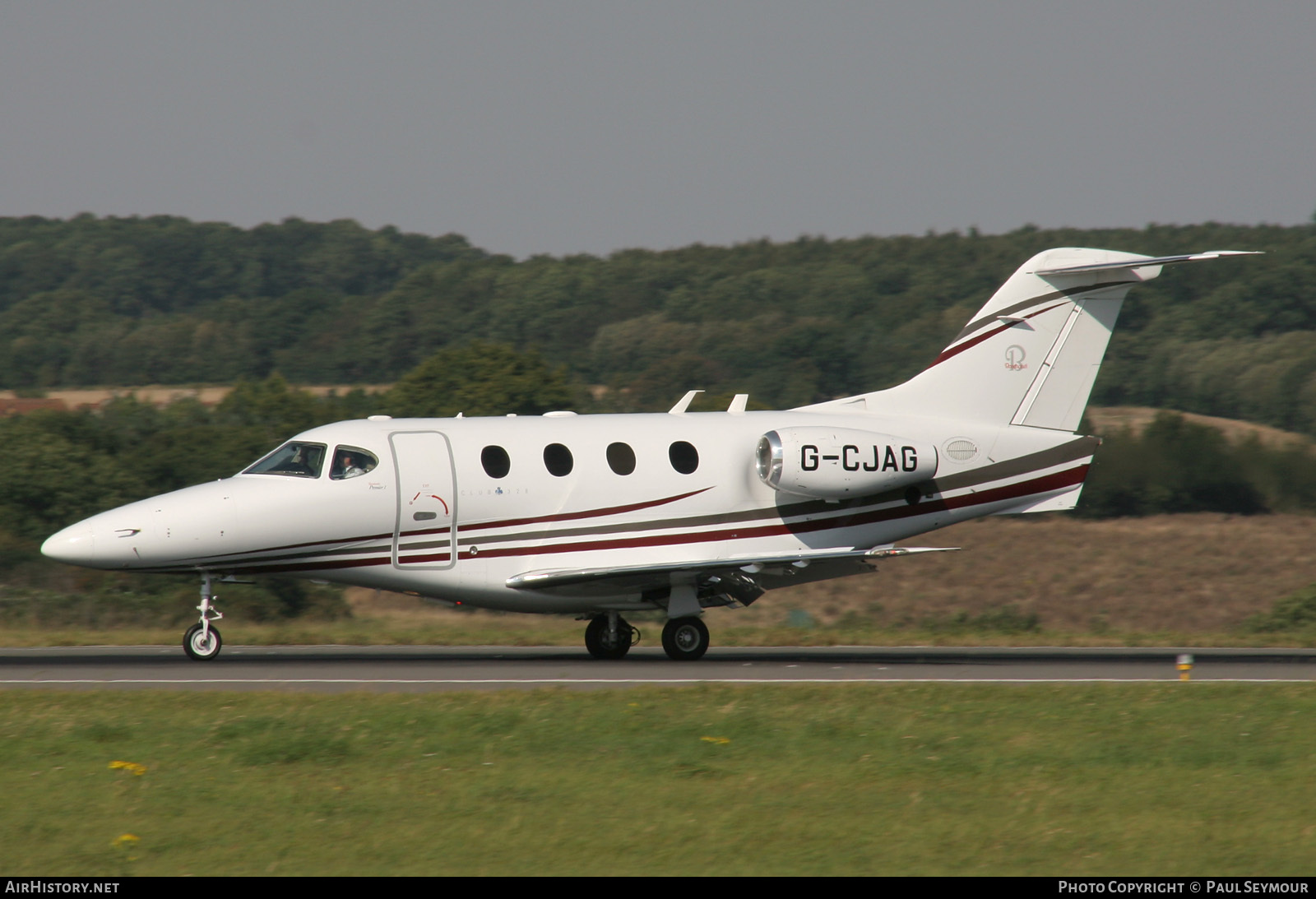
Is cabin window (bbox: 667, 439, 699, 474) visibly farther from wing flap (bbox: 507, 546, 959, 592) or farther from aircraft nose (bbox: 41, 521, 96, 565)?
aircraft nose (bbox: 41, 521, 96, 565)

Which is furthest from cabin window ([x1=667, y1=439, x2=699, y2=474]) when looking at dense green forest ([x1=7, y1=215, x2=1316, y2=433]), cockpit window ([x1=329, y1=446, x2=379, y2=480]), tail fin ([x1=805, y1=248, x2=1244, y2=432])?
dense green forest ([x1=7, y1=215, x2=1316, y2=433])

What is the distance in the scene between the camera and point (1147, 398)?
59.7 m

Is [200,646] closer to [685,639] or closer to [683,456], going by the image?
[685,639]

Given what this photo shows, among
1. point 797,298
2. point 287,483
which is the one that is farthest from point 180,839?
point 797,298

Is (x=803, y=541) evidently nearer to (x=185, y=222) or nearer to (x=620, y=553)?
(x=620, y=553)

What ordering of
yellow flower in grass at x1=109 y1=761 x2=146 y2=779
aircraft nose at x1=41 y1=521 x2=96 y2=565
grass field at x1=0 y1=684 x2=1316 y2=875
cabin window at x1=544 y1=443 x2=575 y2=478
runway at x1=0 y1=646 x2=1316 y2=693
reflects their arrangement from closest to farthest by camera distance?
1. grass field at x1=0 y1=684 x2=1316 y2=875
2. yellow flower in grass at x1=109 y1=761 x2=146 y2=779
3. runway at x1=0 y1=646 x2=1316 y2=693
4. aircraft nose at x1=41 y1=521 x2=96 y2=565
5. cabin window at x1=544 y1=443 x2=575 y2=478

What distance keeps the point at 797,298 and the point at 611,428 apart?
3041 inches

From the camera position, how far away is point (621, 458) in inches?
726

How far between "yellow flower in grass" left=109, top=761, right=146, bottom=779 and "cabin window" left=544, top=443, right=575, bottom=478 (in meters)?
8.46

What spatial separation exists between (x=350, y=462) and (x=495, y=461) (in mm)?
1817

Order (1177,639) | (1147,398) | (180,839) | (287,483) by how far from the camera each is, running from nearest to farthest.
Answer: (180,839)
(287,483)
(1177,639)
(1147,398)

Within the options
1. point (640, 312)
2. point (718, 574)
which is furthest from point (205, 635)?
point (640, 312)

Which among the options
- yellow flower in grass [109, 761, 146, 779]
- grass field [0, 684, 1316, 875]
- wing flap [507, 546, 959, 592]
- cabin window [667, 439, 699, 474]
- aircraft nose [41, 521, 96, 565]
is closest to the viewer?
grass field [0, 684, 1316, 875]

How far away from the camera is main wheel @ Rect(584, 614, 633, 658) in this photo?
18.8 meters
